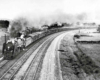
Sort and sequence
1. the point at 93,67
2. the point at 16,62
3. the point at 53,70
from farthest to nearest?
the point at 16,62, the point at 93,67, the point at 53,70

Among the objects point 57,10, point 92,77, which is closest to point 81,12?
point 57,10

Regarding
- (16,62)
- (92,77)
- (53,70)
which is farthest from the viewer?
(16,62)

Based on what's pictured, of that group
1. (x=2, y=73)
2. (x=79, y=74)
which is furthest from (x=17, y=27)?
(x=79, y=74)

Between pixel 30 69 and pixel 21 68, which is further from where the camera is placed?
pixel 21 68

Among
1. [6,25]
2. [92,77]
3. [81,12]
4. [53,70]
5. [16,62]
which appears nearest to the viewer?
[92,77]

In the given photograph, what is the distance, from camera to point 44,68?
15773 mm

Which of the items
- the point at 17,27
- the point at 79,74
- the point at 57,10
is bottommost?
the point at 79,74

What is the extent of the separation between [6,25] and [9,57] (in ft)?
19.1

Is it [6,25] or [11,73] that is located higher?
[6,25]

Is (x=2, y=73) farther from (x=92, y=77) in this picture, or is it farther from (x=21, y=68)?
(x=92, y=77)

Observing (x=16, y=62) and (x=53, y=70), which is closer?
(x=53, y=70)

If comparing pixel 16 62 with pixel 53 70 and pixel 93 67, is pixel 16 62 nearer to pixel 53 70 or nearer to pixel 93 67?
pixel 53 70

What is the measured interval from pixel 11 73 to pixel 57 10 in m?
23.3

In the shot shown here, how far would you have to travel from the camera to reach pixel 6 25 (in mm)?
22141
